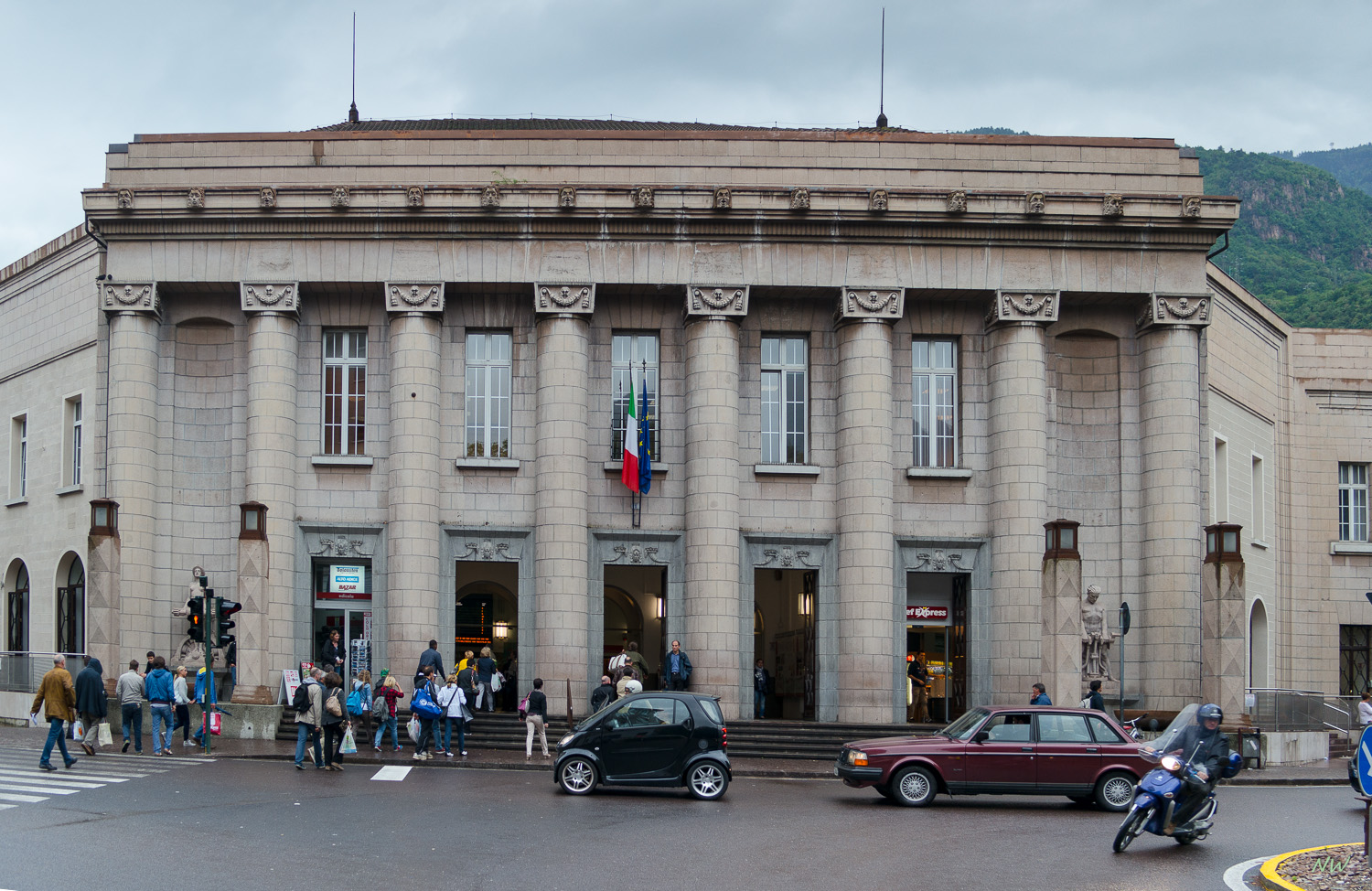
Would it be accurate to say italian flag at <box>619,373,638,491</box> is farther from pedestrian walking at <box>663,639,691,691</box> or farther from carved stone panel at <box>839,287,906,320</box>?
carved stone panel at <box>839,287,906,320</box>

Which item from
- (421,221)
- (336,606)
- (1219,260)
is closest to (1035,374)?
(421,221)

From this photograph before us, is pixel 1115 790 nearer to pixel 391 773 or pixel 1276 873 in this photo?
pixel 1276 873

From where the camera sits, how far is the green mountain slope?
101 metres

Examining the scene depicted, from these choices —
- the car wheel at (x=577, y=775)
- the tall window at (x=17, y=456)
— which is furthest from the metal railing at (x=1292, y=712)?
the tall window at (x=17, y=456)

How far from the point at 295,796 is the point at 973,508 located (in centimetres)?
1744

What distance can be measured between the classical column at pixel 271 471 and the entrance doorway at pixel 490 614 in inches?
168

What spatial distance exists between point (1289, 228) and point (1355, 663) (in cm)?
8442

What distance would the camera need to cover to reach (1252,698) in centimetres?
3070

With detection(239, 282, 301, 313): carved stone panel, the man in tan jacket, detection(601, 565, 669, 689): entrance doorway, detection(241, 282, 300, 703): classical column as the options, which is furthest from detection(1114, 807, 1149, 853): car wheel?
detection(239, 282, 301, 313): carved stone panel

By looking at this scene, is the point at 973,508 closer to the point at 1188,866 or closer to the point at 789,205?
the point at 789,205

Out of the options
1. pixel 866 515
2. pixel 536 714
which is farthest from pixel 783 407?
pixel 536 714

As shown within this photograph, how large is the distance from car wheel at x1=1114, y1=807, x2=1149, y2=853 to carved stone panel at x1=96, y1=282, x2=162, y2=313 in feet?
77.5

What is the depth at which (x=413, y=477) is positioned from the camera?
103ft

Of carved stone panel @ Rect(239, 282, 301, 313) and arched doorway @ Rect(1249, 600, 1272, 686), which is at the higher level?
carved stone panel @ Rect(239, 282, 301, 313)
